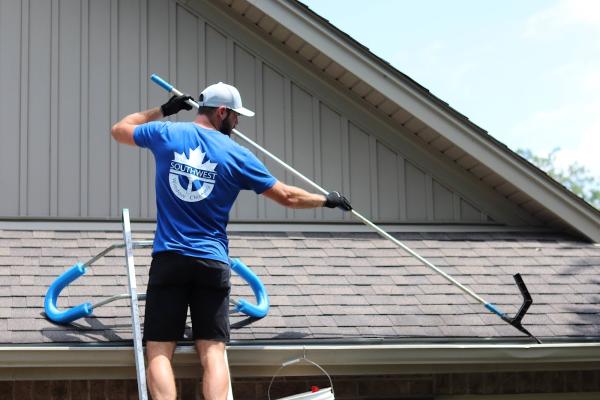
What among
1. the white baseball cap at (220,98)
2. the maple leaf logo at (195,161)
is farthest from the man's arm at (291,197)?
the white baseball cap at (220,98)

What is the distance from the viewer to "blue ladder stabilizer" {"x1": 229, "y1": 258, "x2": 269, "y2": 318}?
689 centimetres

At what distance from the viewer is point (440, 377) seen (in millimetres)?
7699

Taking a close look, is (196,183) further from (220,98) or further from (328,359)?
(328,359)

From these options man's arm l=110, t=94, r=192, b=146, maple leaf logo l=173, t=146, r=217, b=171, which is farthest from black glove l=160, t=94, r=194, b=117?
maple leaf logo l=173, t=146, r=217, b=171

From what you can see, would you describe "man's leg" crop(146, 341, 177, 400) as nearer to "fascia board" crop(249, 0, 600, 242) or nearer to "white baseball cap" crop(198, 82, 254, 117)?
"white baseball cap" crop(198, 82, 254, 117)

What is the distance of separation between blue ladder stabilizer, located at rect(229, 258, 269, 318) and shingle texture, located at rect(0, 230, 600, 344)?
13cm

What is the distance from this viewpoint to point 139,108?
8.78 meters

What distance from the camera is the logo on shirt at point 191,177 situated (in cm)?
603

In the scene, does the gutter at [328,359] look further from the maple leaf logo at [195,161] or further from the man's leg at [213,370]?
the maple leaf logo at [195,161]

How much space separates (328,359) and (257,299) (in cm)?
58

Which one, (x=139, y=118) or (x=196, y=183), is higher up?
(x=139, y=118)

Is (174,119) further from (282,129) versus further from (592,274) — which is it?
(592,274)

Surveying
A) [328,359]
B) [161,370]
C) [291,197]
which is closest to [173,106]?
[291,197]

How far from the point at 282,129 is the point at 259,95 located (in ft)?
1.10
